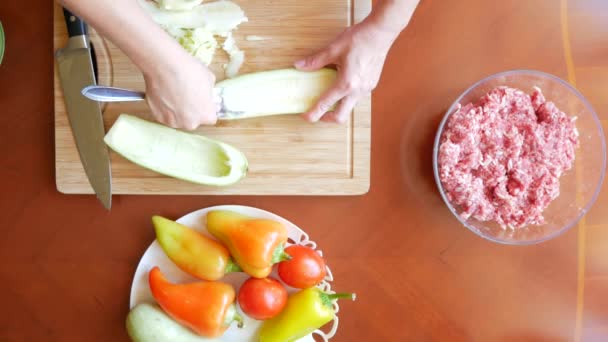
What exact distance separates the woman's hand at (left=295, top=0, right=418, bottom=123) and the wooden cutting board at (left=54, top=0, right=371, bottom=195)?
6 centimetres

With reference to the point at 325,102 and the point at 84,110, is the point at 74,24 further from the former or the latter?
the point at 325,102

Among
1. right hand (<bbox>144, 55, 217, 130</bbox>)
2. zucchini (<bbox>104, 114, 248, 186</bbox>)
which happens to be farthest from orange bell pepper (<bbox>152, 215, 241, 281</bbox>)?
right hand (<bbox>144, 55, 217, 130</bbox>)

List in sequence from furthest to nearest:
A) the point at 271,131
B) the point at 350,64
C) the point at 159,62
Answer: the point at 271,131 < the point at 350,64 < the point at 159,62

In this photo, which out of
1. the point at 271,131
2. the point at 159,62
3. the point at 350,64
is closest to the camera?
the point at 159,62

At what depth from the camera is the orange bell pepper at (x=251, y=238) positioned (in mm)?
1192

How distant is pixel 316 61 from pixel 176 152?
41cm

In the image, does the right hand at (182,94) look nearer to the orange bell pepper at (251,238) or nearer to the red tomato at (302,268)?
the orange bell pepper at (251,238)

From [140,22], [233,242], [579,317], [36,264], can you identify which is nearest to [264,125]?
[233,242]

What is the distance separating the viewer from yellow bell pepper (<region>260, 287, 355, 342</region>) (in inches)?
47.4

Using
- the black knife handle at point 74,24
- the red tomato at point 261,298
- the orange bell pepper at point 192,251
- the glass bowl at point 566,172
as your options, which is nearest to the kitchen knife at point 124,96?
the black knife handle at point 74,24

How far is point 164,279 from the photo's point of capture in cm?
125

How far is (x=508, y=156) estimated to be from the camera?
1.23 m

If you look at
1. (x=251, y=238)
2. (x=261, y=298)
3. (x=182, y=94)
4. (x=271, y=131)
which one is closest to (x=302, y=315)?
(x=261, y=298)

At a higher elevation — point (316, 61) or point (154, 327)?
point (316, 61)
